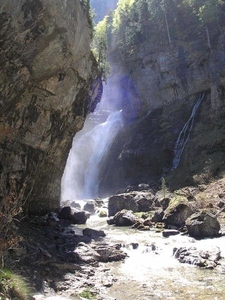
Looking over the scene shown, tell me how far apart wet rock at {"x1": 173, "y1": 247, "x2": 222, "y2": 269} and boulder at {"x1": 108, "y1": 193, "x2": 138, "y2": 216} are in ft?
44.9

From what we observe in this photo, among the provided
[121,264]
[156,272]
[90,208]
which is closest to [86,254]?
[121,264]

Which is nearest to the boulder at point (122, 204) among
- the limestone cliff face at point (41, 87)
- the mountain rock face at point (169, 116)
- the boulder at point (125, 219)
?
the boulder at point (125, 219)

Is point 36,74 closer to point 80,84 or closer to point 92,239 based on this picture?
point 80,84

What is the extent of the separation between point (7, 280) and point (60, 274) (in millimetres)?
3991

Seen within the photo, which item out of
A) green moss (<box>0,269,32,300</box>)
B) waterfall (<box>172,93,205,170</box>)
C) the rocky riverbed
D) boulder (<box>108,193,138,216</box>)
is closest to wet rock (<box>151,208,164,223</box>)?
the rocky riverbed

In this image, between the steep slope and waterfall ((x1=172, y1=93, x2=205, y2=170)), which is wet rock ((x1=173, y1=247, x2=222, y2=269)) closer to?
the steep slope

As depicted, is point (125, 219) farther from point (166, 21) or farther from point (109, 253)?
point (166, 21)

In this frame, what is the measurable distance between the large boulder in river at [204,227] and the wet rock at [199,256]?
3.22 m

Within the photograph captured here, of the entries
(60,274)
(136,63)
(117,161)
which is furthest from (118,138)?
(60,274)

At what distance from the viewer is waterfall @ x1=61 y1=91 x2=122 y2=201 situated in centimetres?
4812

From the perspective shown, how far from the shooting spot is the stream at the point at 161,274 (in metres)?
10.9

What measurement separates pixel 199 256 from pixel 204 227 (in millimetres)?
4916

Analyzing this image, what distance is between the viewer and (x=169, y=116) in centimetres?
4981

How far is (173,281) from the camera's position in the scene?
12.2 metres
